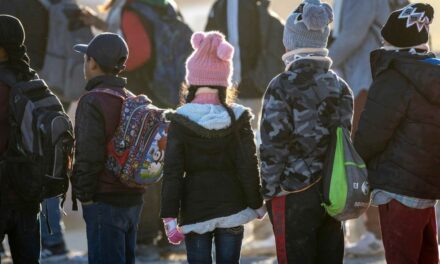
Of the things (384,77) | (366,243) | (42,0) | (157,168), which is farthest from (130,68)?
(384,77)

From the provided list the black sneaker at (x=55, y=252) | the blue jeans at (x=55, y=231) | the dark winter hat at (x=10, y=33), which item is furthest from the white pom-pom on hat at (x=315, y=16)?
the black sneaker at (x=55, y=252)

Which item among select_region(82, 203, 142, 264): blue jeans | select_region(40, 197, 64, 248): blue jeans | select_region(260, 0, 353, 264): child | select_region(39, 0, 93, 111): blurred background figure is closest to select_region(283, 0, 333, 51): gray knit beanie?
select_region(260, 0, 353, 264): child

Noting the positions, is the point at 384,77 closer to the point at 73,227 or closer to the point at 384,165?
the point at 384,165

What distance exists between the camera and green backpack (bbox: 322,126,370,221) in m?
5.90

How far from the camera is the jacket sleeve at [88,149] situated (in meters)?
6.45

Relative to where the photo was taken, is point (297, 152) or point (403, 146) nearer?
point (297, 152)

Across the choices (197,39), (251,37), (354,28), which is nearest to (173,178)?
(197,39)

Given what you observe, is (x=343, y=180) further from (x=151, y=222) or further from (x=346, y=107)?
(x=151, y=222)

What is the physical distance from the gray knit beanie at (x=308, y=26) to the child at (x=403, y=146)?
1.22 ft

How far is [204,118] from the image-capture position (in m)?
6.07

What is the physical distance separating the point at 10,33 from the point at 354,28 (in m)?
3.49

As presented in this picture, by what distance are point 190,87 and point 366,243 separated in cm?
356

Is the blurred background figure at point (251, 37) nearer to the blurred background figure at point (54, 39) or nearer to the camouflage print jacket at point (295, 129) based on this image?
the blurred background figure at point (54, 39)

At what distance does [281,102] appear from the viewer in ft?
19.6
